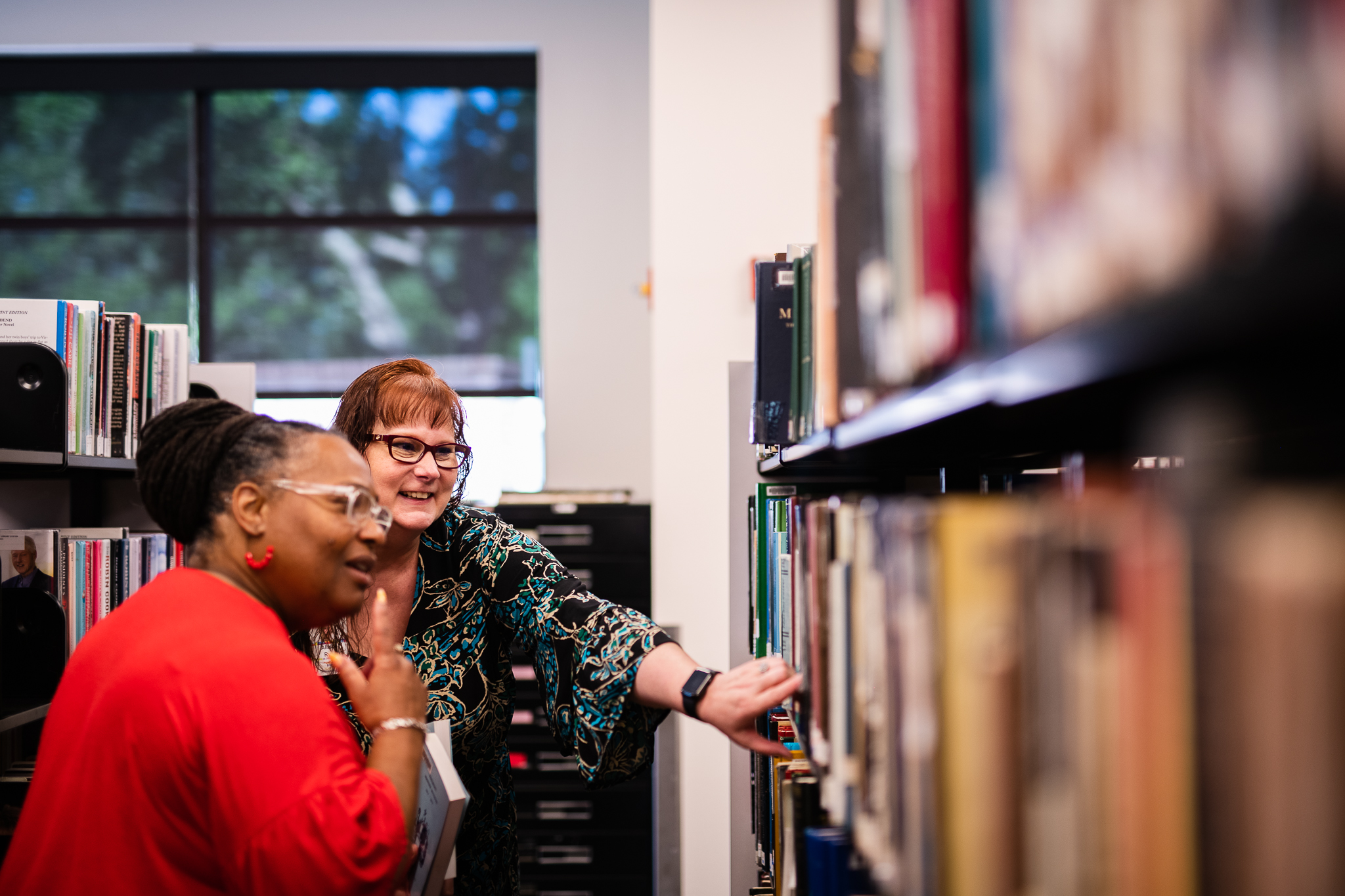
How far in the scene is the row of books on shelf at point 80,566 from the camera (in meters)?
2.16

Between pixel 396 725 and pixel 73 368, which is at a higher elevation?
pixel 73 368

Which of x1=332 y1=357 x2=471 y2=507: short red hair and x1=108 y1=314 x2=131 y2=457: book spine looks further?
x1=108 y1=314 x2=131 y2=457: book spine

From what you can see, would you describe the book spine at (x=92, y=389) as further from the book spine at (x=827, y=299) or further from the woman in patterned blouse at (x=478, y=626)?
the book spine at (x=827, y=299)

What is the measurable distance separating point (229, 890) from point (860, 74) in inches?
41.1

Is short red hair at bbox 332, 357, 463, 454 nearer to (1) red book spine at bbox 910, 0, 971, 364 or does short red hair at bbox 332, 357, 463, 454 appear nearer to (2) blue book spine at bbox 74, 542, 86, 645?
(2) blue book spine at bbox 74, 542, 86, 645

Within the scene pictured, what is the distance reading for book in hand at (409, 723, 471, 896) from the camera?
1.07 m

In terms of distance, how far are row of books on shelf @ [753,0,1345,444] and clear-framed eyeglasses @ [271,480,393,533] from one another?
2.13ft

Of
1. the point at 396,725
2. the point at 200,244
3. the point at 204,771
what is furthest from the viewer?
the point at 200,244

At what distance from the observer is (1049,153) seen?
419mm

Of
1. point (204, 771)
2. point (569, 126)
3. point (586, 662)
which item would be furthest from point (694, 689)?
point (569, 126)

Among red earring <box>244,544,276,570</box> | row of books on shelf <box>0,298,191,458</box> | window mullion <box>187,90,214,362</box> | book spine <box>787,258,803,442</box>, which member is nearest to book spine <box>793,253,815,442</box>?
book spine <box>787,258,803,442</box>

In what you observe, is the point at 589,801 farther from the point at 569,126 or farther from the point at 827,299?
the point at 569,126

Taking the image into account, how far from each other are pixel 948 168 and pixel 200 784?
0.92 m

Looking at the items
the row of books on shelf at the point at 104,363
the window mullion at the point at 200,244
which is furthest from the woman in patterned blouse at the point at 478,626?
the window mullion at the point at 200,244
